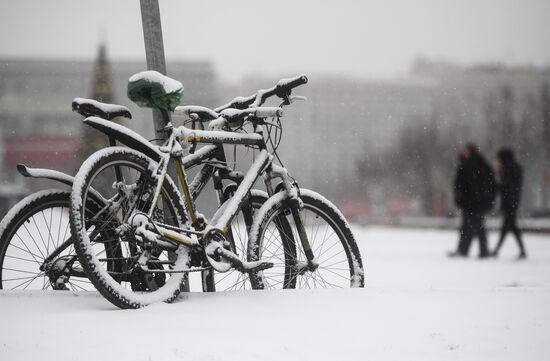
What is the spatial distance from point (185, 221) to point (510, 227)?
325 inches

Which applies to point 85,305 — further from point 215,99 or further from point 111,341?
point 215,99

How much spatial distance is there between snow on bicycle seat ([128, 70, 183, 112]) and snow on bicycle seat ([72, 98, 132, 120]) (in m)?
0.11

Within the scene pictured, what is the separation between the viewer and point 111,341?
256 cm

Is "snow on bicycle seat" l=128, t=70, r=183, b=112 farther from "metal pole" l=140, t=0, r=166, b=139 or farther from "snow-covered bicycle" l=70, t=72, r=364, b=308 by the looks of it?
"metal pole" l=140, t=0, r=166, b=139

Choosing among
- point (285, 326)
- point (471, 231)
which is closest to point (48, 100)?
point (471, 231)

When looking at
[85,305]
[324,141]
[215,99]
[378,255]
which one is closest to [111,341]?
[85,305]

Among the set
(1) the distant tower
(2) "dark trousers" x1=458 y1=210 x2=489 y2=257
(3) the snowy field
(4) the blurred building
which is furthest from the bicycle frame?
(4) the blurred building

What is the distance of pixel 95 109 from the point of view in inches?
127

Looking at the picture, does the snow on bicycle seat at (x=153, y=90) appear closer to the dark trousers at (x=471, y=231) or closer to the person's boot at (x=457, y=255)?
the dark trousers at (x=471, y=231)

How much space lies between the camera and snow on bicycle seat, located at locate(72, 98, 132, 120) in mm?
3174

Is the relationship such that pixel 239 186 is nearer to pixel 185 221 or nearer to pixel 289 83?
pixel 185 221

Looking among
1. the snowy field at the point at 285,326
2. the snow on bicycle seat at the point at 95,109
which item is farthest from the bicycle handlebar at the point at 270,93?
the snowy field at the point at 285,326

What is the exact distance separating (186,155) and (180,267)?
772mm

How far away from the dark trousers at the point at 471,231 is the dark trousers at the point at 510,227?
300 millimetres
